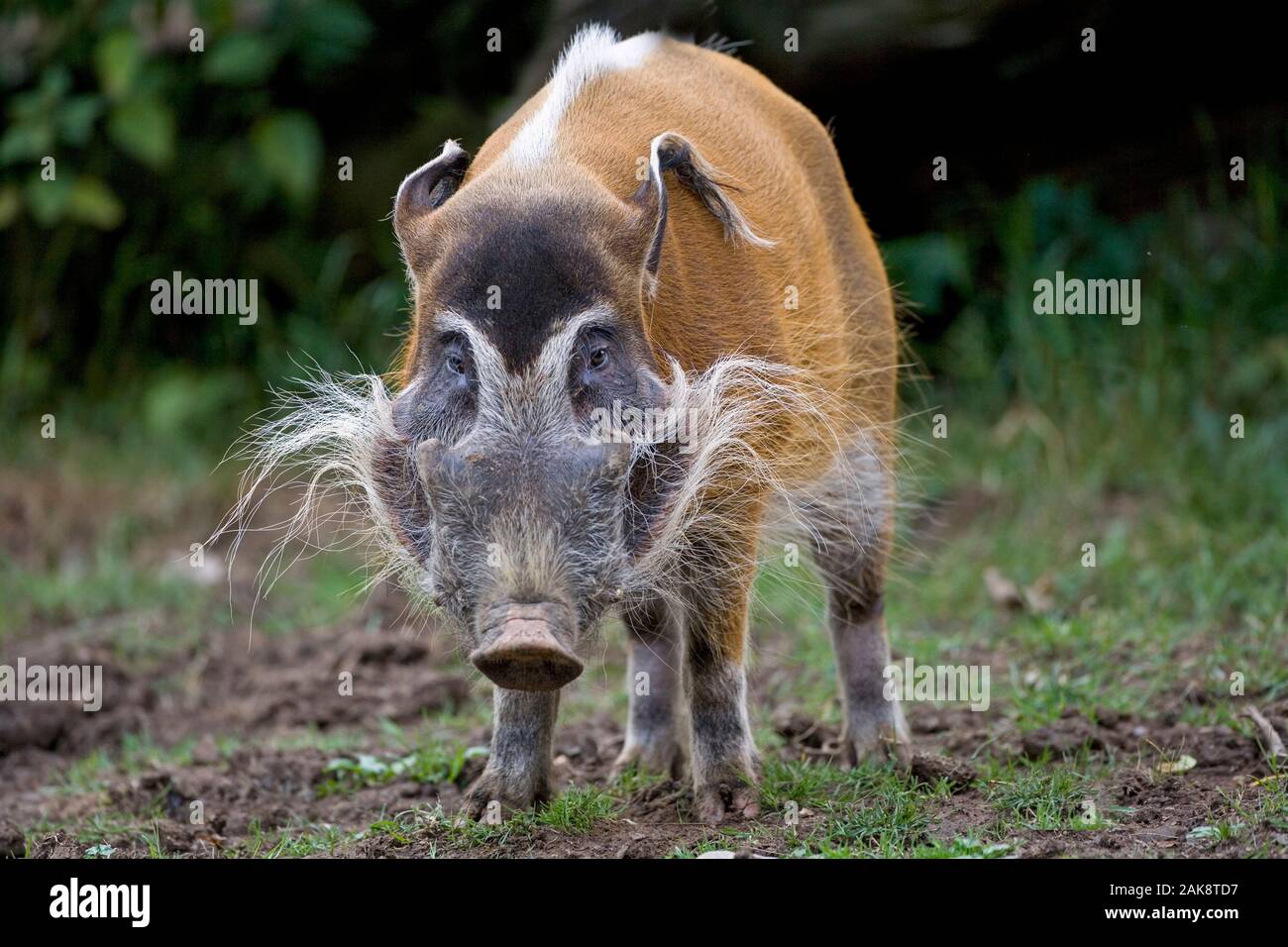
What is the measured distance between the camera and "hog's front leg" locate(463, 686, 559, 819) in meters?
4.18

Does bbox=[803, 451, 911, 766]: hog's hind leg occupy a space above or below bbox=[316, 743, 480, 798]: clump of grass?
above

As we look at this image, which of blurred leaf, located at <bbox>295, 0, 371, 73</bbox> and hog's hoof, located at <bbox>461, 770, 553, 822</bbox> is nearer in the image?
hog's hoof, located at <bbox>461, 770, 553, 822</bbox>

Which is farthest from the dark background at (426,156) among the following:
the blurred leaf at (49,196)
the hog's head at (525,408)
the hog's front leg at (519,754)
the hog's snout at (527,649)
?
the hog's snout at (527,649)

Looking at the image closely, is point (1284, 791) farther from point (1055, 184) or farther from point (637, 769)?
point (1055, 184)

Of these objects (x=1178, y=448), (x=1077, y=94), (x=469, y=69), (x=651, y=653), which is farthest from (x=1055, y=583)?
(x=469, y=69)

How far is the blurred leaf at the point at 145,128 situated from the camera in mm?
8664

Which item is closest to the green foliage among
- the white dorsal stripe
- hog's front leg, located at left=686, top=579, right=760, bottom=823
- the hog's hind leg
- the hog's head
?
the white dorsal stripe

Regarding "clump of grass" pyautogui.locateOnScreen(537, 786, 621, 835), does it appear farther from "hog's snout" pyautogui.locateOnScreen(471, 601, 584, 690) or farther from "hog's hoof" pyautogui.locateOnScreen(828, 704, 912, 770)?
"hog's hoof" pyautogui.locateOnScreen(828, 704, 912, 770)

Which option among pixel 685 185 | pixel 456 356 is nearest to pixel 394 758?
pixel 456 356

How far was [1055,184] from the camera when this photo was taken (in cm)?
918

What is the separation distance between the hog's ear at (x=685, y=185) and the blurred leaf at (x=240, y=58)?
5365mm

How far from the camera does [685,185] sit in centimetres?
420

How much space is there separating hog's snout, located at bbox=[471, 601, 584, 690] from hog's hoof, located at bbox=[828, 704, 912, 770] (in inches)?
60.2

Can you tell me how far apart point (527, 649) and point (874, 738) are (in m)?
1.78
